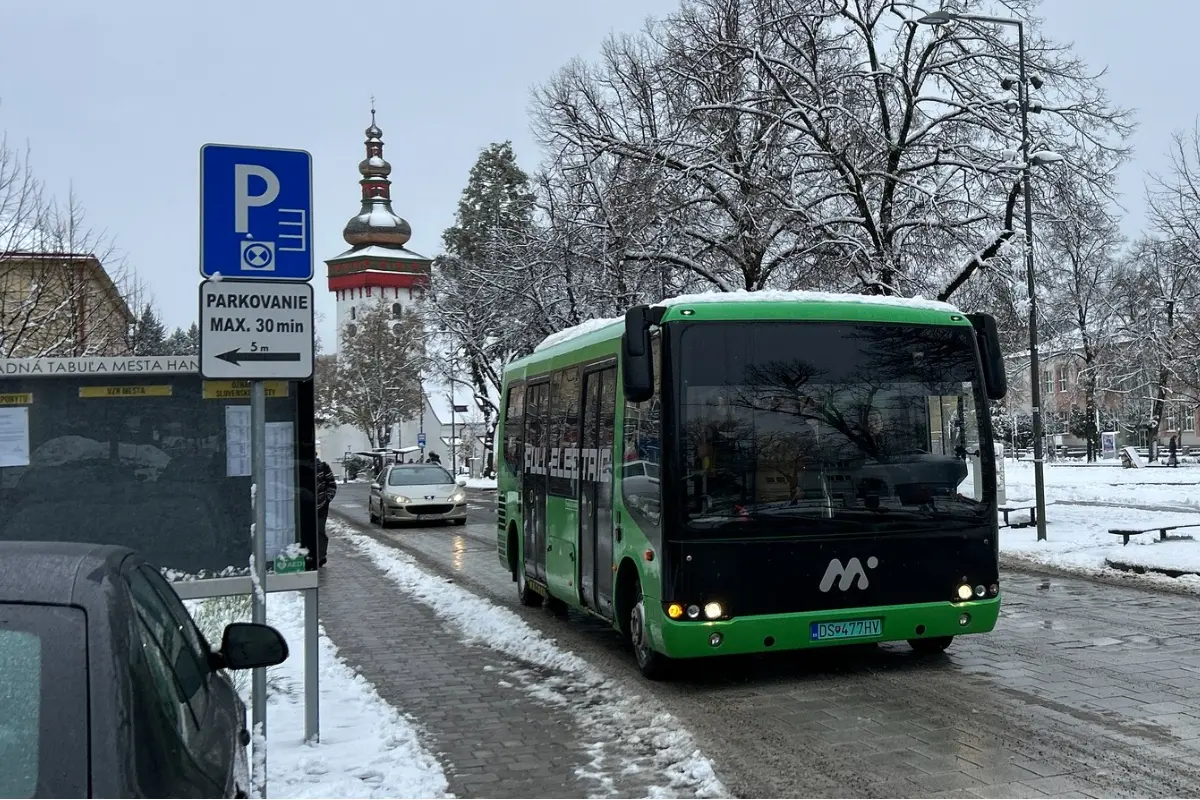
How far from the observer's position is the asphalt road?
604 centimetres

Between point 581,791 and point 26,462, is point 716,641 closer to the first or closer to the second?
point 581,791

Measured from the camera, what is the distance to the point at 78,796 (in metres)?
2.24

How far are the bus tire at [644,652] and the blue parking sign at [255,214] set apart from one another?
3864 mm

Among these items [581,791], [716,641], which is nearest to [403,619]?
[716,641]

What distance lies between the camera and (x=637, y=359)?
28.3ft

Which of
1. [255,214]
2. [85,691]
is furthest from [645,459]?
→ [85,691]

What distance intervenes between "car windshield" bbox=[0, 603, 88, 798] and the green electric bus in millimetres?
6232

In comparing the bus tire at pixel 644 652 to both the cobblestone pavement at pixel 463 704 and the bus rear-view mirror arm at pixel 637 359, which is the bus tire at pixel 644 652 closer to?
the cobblestone pavement at pixel 463 704

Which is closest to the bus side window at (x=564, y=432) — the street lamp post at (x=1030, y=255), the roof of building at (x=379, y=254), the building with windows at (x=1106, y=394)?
the street lamp post at (x=1030, y=255)

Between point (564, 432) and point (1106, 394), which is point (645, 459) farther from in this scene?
point (1106, 394)

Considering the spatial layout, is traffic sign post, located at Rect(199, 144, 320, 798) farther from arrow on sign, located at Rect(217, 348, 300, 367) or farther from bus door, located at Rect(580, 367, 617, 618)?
bus door, located at Rect(580, 367, 617, 618)

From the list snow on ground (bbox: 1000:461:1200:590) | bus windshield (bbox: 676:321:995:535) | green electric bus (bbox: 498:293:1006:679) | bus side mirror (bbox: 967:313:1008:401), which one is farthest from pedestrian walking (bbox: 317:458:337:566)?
bus side mirror (bbox: 967:313:1008:401)

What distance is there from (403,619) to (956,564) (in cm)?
626

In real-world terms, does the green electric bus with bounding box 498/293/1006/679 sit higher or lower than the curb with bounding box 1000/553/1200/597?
higher
